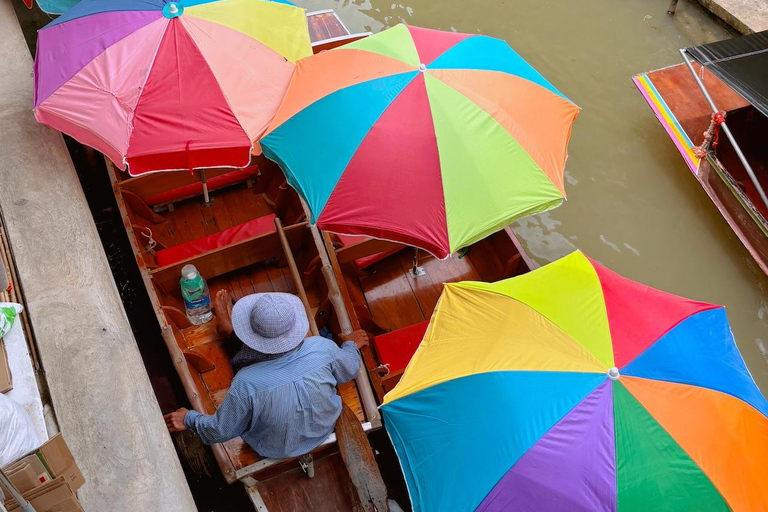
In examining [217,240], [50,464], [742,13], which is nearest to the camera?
[50,464]

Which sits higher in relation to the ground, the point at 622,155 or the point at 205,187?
the point at 205,187

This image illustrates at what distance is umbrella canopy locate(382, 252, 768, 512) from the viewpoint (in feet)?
8.80

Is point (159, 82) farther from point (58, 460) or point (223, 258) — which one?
point (58, 460)

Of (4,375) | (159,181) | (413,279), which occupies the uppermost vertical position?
(159,181)

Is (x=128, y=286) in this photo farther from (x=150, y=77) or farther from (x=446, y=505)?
(x=446, y=505)

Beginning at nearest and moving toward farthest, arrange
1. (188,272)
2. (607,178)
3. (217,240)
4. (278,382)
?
(278,382) < (188,272) < (217,240) < (607,178)

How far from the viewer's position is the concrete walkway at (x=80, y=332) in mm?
3160

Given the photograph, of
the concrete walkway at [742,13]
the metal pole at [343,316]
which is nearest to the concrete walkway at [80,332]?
the metal pole at [343,316]

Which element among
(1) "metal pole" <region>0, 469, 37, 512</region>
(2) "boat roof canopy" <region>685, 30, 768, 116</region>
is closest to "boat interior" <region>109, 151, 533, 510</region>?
(1) "metal pole" <region>0, 469, 37, 512</region>

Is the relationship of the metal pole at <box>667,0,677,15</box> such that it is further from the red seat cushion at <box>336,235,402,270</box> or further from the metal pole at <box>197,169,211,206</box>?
the metal pole at <box>197,169,211,206</box>

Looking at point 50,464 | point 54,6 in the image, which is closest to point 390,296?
point 50,464

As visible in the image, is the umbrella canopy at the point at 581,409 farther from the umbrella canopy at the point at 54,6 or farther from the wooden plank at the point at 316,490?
the umbrella canopy at the point at 54,6

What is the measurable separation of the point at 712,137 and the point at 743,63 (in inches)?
23.5

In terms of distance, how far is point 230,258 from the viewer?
4.30 m
